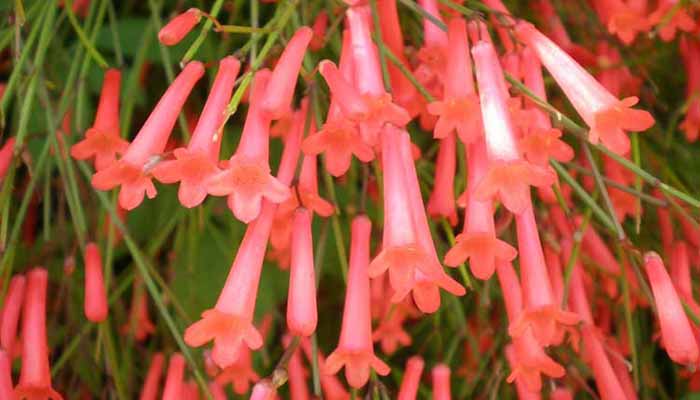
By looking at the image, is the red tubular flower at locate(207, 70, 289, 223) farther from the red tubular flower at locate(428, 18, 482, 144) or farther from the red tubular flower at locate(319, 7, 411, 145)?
the red tubular flower at locate(428, 18, 482, 144)

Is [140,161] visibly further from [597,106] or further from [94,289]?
[597,106]

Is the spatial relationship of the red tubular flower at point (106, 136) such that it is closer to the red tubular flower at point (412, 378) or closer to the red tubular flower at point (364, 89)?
the red tubular flower at point (364, 89)

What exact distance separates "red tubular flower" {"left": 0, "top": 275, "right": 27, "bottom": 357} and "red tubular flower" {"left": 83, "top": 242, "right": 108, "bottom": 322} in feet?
0.43

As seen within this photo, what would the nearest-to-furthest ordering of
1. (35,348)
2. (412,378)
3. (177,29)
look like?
(177,29) → (35,348) → (412,378)

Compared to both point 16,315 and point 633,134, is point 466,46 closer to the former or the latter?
point 633,134

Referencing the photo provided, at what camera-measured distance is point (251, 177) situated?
112 centimetres

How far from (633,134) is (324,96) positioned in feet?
1.66

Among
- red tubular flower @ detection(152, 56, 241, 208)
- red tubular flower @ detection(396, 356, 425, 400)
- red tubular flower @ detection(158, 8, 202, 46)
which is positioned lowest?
red tubular flower @ detection(396, 356, 425, 400)

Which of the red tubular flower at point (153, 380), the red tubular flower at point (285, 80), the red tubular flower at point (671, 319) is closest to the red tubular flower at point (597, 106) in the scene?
the red tubular flower at point (671, 319)

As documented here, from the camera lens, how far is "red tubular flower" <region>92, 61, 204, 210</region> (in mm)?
1169

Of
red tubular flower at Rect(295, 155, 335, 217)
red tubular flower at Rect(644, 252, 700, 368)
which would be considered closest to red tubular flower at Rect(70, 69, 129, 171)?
red tubular flower at Rect(295, 155, 335, 217)

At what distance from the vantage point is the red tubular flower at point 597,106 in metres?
1.14

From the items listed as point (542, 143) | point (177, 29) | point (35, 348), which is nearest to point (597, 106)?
point (542, 143)

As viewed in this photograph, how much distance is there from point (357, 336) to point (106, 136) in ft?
1.67
